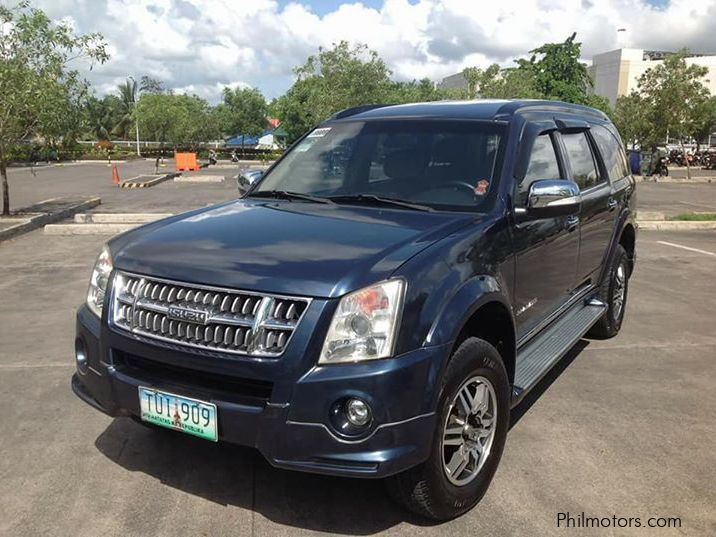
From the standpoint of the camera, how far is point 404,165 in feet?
12.7

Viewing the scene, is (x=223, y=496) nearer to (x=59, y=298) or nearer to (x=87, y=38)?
(x=59, y=298)

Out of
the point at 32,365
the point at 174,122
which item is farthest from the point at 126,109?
the point at 32,365

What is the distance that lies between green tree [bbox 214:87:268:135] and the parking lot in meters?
69.1

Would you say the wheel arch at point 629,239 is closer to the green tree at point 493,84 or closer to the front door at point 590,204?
the front door at point 590,204

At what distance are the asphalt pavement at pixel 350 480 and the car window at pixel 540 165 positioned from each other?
147 centimetres

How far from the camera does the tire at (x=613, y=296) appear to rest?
5410 mm

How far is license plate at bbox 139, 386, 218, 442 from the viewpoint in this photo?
2.70 meters

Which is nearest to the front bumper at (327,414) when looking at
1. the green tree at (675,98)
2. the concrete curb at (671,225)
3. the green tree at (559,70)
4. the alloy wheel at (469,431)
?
the alloy wheel at (469,431)

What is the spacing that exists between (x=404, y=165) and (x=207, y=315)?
5.60 feet

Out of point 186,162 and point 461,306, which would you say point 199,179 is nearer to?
point 186,162

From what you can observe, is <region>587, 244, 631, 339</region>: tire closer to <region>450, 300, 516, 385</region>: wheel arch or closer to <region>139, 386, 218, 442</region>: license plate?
<region>450, 300, 516, 385</region>: wheel arch

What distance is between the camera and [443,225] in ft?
10.3

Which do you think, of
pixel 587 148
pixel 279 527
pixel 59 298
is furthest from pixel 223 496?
pixel 59 298

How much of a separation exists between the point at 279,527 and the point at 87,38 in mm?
13734
